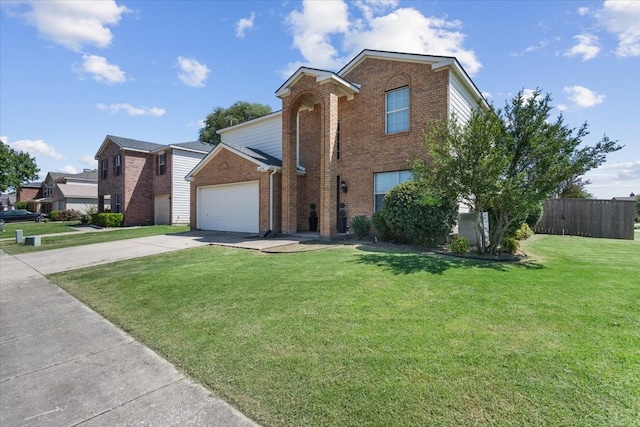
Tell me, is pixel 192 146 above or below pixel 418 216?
above

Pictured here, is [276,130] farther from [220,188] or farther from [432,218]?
[432,218]

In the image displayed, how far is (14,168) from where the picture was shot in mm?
44688

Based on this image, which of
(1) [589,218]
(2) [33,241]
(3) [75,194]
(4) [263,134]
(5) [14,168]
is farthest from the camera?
(5) [14,168]

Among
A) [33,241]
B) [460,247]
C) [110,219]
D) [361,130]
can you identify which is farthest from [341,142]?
[110,219]

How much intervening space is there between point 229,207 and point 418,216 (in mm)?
10290

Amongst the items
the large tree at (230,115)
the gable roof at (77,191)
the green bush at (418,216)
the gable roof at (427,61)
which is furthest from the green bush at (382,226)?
the gable roof at (77,191)

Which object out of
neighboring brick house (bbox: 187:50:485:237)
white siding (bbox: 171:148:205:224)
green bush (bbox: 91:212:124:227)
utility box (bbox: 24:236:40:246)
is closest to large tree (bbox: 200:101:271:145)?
white siding (bbox: 171:148:205:224)

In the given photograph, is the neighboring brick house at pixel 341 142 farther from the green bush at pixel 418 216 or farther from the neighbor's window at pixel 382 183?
the green bush at pixel 418 216

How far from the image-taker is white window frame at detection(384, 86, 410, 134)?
484 inches

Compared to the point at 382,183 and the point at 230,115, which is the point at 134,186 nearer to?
the point at 230,115

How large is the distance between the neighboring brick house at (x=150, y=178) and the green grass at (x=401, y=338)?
18092mm

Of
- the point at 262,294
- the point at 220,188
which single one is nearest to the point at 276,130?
the point at 220,188

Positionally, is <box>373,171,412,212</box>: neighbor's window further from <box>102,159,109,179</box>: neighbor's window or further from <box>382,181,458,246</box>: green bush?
<box>102,159,109,179</box>: neighbor's window

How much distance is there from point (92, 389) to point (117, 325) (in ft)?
5.89
